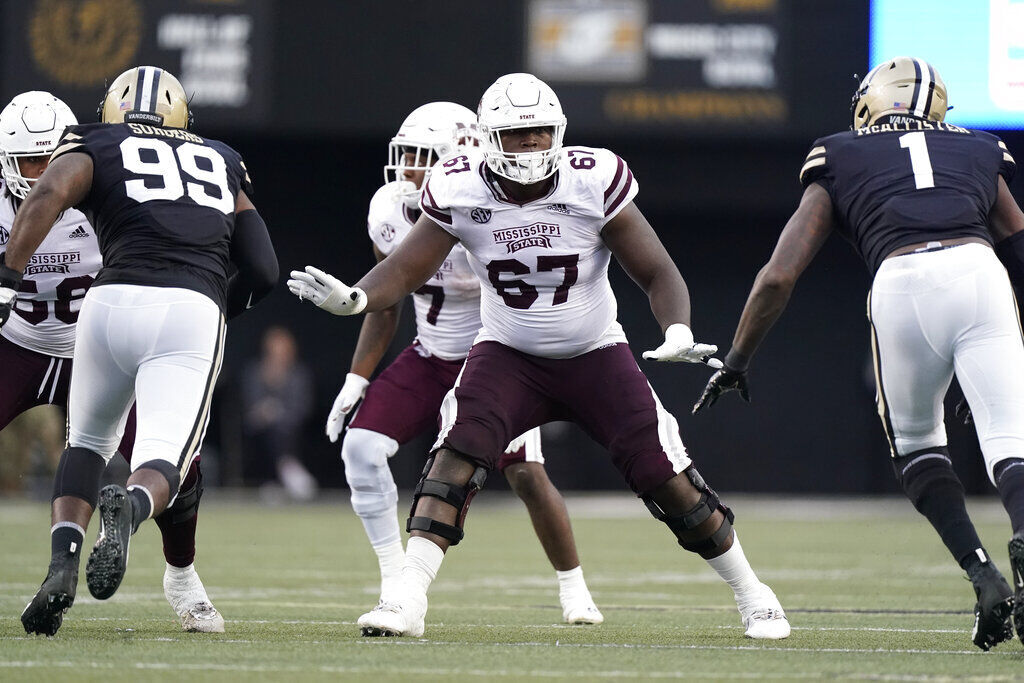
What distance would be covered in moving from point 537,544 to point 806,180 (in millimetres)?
5229

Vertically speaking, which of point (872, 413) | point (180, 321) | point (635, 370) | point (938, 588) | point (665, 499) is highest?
point (180, 321)

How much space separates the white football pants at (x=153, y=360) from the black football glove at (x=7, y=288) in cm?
20

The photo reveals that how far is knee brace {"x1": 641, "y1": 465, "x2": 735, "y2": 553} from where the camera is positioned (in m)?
4.61

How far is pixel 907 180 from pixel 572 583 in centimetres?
186

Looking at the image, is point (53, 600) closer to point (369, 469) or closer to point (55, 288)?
point (55, 288)

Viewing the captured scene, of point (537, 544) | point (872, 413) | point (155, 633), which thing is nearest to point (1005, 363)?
point (155, 633)

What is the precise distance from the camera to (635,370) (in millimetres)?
4777

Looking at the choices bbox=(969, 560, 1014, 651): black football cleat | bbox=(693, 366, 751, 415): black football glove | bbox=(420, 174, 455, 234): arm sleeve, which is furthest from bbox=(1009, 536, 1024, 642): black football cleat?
bbox=(420, 174, 455, 234): arm sleeve

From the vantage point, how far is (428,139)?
18.9 feet

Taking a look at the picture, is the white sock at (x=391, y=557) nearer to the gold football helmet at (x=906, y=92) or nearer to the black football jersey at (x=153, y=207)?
the black football jersey at (x=153, y=207)

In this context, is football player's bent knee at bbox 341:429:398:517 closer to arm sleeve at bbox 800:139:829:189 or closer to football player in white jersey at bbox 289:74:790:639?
football player in white jersey at bbox 289:74:790:639

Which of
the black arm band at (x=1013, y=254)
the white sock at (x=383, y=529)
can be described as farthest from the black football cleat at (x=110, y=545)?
the black arm band at (x=1013, y=254)

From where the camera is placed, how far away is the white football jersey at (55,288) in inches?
200

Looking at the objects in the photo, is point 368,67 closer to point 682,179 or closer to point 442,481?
point 682,179
